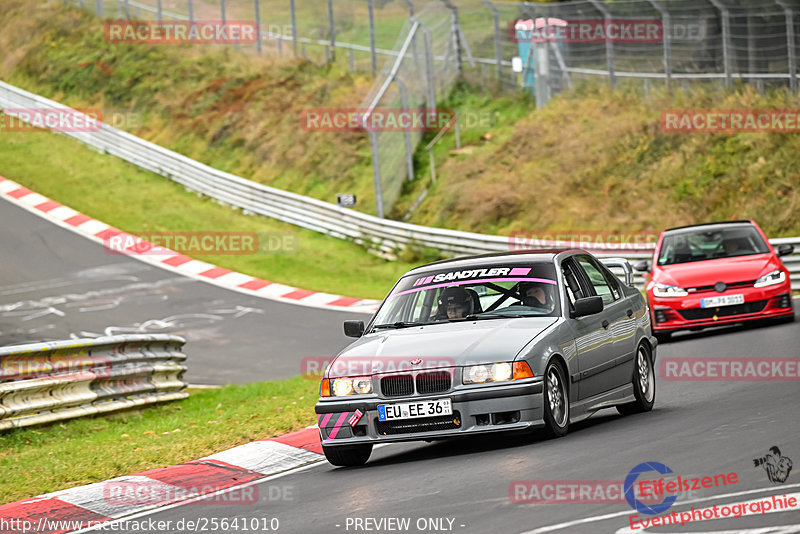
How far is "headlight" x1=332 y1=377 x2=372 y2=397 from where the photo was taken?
895 centimetres

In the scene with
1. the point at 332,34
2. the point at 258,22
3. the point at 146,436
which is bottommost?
the point at 146,436

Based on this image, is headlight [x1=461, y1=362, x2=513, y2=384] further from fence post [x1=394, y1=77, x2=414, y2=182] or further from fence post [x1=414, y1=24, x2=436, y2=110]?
fence post [x1=414, y1=24, x2=436, y2=110]

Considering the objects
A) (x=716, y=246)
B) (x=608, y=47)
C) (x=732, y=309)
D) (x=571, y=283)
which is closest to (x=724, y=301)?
(x=732, y=309)

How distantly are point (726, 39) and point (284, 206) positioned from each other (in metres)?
11.7

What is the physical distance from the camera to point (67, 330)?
69.9 feet

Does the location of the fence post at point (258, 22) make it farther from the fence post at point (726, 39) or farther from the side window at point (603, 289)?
the side window at point (603, 289)

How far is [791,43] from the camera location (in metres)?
25.9

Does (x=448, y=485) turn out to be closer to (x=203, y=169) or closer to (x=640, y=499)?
(x=640, y=499)

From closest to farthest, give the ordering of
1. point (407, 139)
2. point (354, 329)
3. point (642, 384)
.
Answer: point (354, 329) < point (642, 384) < point (407, 139)

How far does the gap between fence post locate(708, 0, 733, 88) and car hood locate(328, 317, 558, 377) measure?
1926 cm

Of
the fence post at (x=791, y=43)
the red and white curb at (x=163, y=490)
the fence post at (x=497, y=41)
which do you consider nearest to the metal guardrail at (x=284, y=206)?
the fence post at (x=791, y=43)

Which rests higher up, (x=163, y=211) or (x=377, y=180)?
(x=377, y=180)

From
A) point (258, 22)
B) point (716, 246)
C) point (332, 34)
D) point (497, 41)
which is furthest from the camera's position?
point (258, 22)

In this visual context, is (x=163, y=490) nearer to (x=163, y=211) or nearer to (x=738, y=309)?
(x=738, y=309)
